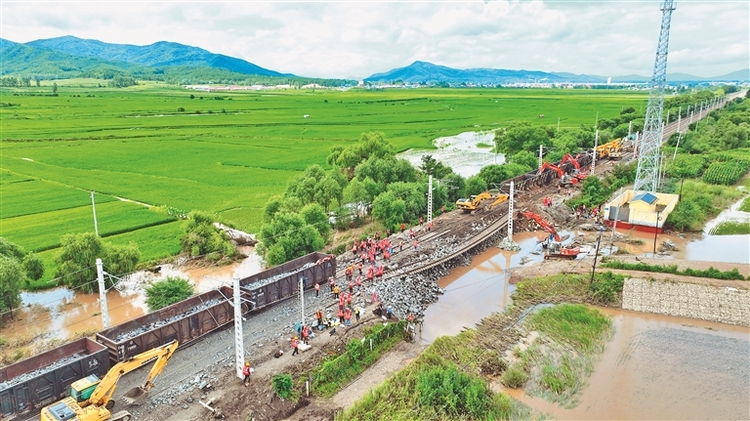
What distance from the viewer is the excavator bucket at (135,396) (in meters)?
16.1

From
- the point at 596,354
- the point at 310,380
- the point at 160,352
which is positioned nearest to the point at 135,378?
the point at 160,352

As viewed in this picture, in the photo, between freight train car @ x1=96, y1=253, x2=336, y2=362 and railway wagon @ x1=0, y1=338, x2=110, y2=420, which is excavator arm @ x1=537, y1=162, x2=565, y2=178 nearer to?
freight train car @ x1=96, y1=253, x2=336, y2=362

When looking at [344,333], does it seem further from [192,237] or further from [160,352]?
[192,237]

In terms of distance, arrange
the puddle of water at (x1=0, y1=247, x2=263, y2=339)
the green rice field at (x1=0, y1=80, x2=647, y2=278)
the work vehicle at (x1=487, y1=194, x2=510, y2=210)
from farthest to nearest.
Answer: the work vehicle at (x1=487, y1=194, x2=510, y2=210) < the green rice field at (x1=0, y1=80, x2=647, y2=278) < the puddle of water at (x1=0, y1=247, x2=263, y2=339)

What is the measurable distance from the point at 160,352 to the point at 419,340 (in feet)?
34.6

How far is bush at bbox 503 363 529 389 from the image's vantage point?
59.7 feet

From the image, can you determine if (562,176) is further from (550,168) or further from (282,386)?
(282,386)

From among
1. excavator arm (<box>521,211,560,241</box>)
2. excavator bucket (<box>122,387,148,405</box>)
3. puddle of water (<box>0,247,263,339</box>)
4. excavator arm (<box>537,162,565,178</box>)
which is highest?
excavator arm (<box>537,162,565,178</box>)

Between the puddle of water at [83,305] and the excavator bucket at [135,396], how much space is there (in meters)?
7.54

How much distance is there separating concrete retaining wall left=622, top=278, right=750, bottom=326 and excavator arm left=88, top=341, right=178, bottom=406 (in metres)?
21.2

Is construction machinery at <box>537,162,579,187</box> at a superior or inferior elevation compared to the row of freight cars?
superior

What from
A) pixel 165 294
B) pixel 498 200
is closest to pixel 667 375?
pixel 165 294

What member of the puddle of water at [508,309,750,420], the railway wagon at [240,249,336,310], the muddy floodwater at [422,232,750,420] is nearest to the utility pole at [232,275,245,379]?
the railway wagon at [240,249,336,310]

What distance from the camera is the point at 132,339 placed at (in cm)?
1773
